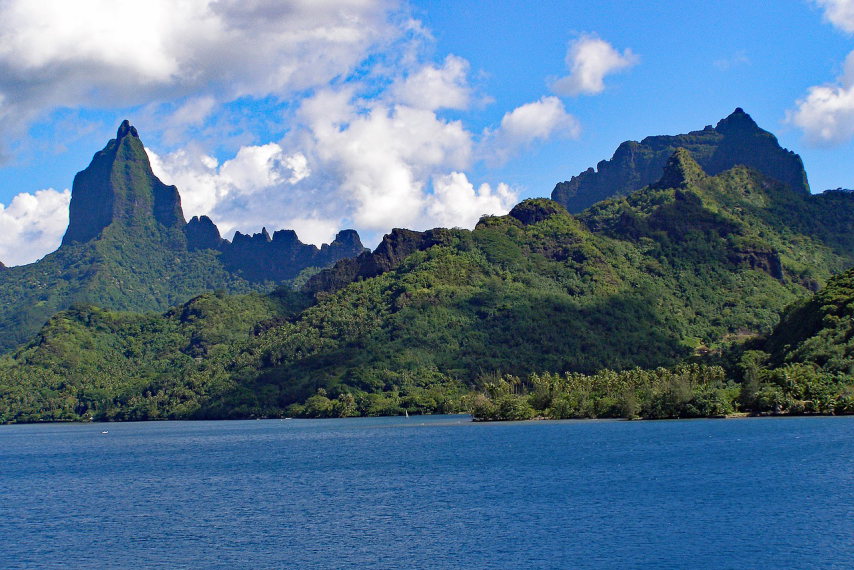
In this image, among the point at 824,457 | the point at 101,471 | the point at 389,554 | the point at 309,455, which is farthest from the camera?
the point at 309,455

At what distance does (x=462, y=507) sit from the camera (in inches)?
3607

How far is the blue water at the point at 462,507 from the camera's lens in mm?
70125

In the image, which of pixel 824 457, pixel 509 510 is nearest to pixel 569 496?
pixel 509 510

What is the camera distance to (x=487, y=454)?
5728 inches

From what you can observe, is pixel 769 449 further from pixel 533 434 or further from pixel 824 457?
pixel 533 434

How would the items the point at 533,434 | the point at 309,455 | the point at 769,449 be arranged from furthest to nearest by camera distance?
the point at 533,434 < the point at 309,455 < the point at 769,449

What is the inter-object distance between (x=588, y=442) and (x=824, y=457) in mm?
48190

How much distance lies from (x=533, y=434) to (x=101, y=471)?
83.4 metres

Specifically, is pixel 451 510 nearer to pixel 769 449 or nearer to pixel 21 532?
pixel 21 532

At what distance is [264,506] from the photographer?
96.8 meters

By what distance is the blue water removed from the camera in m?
70.1

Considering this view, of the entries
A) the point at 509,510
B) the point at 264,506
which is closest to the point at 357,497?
the point at 264,506

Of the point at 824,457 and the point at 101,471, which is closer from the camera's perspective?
the point at 824,457

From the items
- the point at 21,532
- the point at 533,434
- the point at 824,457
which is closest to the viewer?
the point at 21,532
